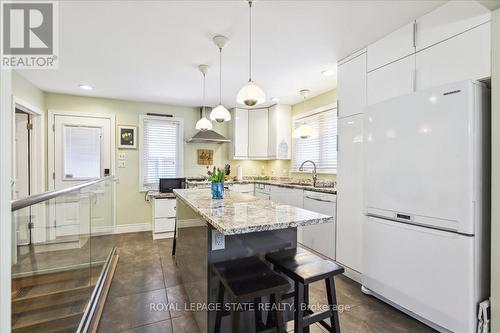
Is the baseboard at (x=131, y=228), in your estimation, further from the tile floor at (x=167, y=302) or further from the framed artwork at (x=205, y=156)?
the framed artwork at (x=205, y=156)

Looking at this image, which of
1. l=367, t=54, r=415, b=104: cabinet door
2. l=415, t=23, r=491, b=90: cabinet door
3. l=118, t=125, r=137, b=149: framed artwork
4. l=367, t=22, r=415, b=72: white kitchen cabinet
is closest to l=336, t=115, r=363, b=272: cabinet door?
l=367, t=54, r=415, b=104: cabinet door

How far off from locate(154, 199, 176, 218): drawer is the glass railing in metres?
1.58

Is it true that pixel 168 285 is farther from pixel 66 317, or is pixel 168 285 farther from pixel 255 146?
pixel 255 146

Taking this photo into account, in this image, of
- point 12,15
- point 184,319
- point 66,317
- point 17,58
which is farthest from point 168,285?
point 17,58

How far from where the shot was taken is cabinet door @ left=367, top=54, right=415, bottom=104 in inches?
84.4

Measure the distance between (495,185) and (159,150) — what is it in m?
4.87

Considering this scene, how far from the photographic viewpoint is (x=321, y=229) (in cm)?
322

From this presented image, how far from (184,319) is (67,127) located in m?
4.06

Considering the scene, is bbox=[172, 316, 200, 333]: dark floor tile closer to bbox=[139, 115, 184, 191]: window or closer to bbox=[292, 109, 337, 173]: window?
bbox=[292, 109, 337, 173]: window

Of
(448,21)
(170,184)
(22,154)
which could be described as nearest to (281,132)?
(170,184)

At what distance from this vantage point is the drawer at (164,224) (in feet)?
13.8

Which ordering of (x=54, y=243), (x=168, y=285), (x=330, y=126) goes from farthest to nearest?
(x=330, y=126) → (x=168, y=285) → (x=54, y=243)

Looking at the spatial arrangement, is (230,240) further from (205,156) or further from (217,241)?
(205,156)

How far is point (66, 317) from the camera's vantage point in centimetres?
171
